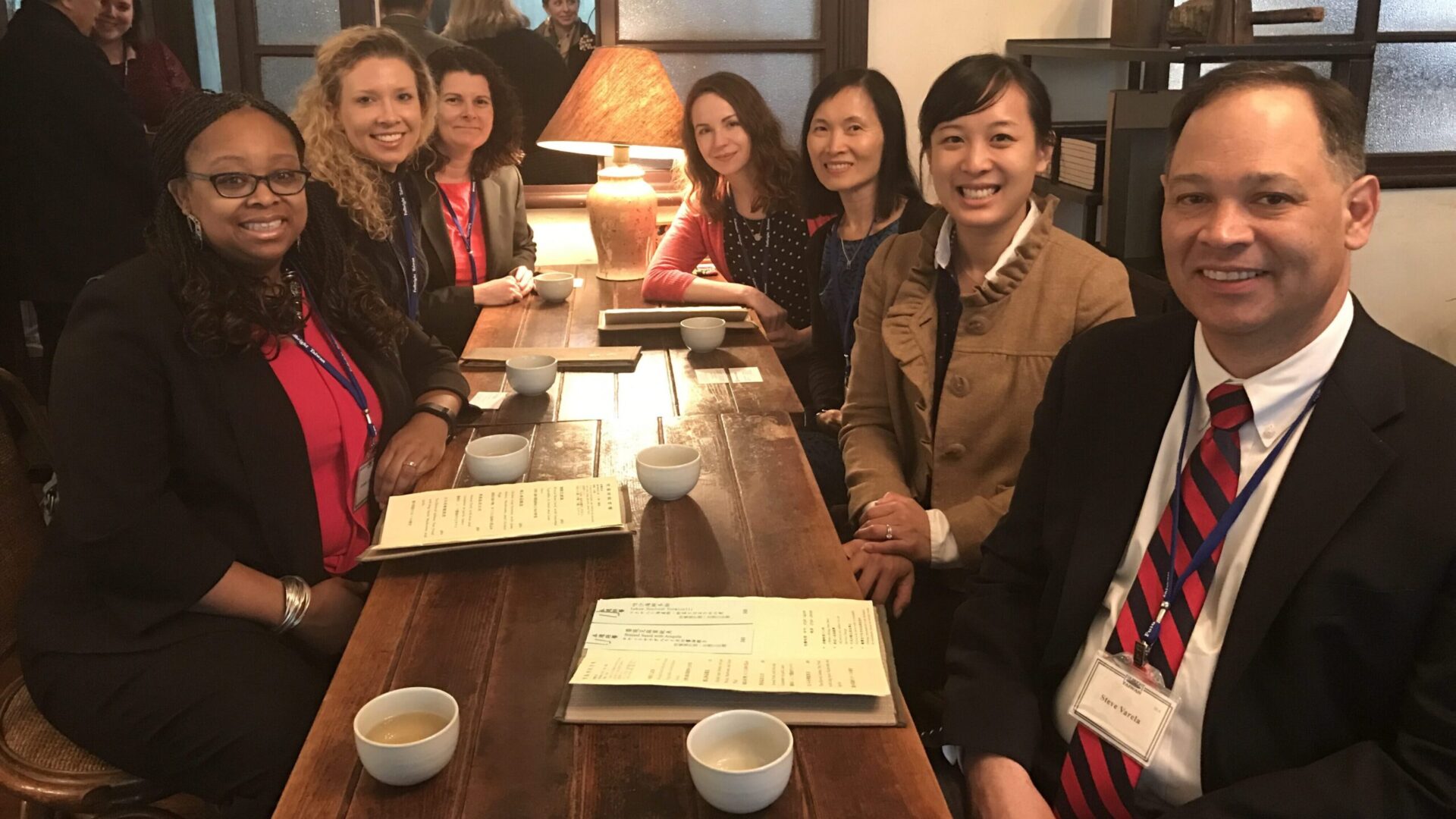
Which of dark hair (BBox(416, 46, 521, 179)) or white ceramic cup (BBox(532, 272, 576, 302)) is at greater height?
dark hair (BBox(416, 46, 521, 179))

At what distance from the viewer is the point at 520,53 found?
3748 millimetres

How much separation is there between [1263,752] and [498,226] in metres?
2.69

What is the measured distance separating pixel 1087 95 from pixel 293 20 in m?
2.65

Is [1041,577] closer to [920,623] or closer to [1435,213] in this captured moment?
[920,623]

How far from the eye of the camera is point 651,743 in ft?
3.54

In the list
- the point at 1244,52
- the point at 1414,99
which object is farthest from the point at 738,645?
the point at 1414,99

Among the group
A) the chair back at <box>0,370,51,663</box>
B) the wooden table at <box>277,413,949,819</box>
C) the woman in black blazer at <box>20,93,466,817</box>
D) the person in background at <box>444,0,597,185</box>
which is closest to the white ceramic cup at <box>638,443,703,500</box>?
the wooden table at <box>277,413,949,819</box>

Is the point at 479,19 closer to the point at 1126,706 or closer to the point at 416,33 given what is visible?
the point at 416,33

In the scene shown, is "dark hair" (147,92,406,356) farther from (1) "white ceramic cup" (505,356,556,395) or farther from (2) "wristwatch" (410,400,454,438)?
(1) "white ceramic cup" (505,356,556,395)

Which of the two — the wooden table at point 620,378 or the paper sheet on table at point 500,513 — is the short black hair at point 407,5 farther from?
the paper sheet on table at point 500,513

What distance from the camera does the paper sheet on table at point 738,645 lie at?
1145mm

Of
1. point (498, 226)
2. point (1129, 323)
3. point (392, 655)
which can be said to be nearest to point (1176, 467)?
point (1129, 323)

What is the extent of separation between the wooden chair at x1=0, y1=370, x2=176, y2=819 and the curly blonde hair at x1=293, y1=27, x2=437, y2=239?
989 mm

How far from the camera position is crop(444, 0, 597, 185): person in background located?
145 inches
